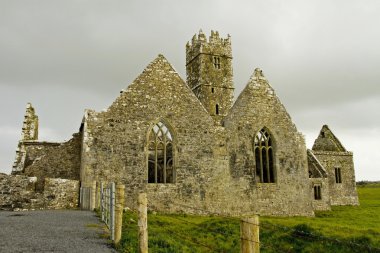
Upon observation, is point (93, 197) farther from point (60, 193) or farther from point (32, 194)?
point (32, 194)

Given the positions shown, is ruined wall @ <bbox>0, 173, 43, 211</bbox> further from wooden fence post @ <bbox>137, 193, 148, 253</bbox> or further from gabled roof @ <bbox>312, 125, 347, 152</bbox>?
gabled roof @ <bbox>312, 125, 347, 152</bbox>

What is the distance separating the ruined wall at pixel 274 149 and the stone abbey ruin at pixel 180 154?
6 cm

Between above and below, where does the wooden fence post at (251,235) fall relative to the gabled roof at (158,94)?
below

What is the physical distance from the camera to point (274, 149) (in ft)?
73.8

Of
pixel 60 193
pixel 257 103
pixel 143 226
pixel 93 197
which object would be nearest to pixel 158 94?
pixel 257 103

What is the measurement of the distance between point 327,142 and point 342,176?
4662 mm

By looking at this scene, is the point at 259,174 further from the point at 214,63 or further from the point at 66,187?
the point at 214,63

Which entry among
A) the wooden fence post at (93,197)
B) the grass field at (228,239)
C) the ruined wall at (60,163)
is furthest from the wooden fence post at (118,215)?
the ruined wall at (60,163)

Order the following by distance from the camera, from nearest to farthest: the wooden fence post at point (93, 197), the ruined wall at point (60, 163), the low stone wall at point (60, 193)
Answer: the wooden fence post at point (93, 197) < the low stone wall at point (60, 193) < the ruined wall at point (60, 163)

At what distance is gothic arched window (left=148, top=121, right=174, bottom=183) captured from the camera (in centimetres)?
1997

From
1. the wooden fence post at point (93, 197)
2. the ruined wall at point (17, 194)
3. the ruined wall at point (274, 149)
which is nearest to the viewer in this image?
the wooden fence post at point (93, 197)

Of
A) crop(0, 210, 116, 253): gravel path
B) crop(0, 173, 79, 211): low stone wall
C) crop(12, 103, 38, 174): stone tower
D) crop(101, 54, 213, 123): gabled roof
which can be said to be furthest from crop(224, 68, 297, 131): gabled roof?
crop(12, 103, 38, 174): stone tower

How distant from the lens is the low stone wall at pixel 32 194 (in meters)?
16.9

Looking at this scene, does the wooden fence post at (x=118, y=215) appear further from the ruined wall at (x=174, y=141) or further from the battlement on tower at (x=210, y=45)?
the battlement on tower at (x=210, y=45)
